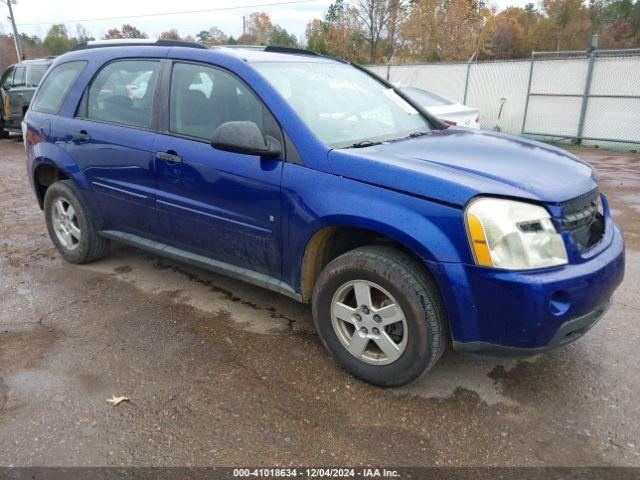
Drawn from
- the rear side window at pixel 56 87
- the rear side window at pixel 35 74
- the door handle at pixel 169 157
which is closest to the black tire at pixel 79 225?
the rear side window at pixel 56 87

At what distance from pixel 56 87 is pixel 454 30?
116ft

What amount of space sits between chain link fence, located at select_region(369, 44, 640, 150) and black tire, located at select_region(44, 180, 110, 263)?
1144 cm

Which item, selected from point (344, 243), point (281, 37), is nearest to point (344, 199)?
point (344, 243)

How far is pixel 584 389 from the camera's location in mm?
2861

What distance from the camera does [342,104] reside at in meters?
3.43

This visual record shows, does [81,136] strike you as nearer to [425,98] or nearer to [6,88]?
[425,98]

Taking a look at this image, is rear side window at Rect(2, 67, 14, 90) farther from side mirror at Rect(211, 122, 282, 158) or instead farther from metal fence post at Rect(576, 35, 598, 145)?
metal fence post at Rect(576, 35, 598, 145)

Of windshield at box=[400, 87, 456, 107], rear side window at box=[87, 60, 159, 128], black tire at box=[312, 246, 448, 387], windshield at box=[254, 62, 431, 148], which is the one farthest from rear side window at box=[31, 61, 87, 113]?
windshield at box=[400, 87, 456, 107]

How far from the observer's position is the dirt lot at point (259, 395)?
2426 millimetres

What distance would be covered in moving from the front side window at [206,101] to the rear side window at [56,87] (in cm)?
135

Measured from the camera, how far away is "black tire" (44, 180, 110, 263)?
4.40 metres

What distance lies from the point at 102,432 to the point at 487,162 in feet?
7.94

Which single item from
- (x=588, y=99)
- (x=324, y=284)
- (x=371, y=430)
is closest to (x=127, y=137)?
(x=324, y=284)

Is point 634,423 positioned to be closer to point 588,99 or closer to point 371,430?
point 371,430
